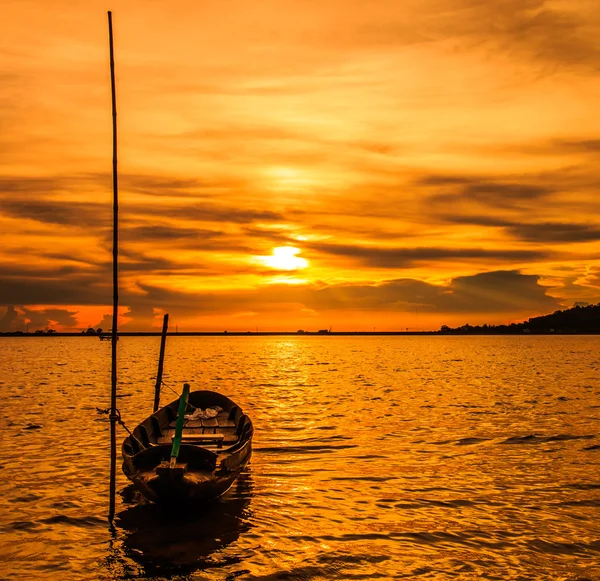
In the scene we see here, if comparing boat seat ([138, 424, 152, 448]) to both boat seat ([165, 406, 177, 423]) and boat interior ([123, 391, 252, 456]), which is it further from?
boat seat ([165, 406, 177, 423])

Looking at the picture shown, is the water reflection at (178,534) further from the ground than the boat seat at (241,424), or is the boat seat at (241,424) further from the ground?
the boat seat at (241,424)

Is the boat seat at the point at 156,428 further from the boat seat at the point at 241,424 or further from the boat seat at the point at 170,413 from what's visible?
the boat seat at the point at 241,424

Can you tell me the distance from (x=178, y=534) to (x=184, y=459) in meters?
2.57

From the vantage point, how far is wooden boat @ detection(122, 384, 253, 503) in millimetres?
18375

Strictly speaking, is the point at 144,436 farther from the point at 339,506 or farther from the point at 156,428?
the point at 339,506

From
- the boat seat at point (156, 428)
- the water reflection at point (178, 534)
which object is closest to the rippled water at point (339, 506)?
the water reflection at point (178, 534)

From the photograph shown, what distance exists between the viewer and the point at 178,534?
59.3 ft

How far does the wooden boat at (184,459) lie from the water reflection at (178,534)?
2.48 ft

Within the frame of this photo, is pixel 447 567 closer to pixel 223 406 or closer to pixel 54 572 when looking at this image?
pixel 54 572

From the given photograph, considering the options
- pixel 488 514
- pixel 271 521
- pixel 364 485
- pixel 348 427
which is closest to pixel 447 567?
pixel 488 514

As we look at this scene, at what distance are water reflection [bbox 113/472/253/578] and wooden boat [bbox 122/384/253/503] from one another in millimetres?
755

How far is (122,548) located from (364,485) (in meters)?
9.10

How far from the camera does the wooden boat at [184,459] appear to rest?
18375 mm

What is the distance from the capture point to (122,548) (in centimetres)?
1711
